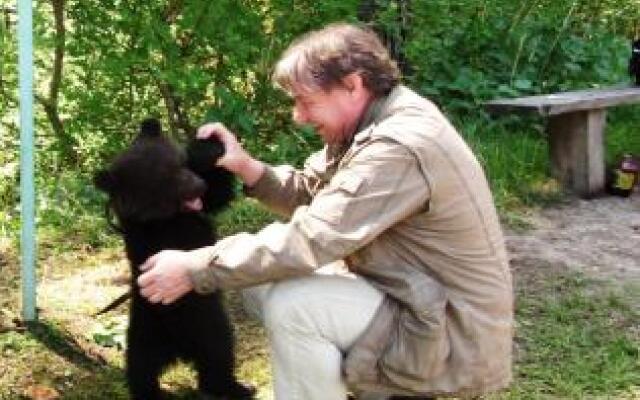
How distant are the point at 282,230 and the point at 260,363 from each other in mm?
1265

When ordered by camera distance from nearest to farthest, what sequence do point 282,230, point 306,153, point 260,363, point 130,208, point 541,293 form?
point 282,230 → point 130,208 → point 260,363 → point 541,293 → point 306,153

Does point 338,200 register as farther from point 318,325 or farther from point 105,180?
point 105,180

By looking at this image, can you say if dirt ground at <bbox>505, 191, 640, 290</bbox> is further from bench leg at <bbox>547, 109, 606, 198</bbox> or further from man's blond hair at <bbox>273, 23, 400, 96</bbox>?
man's blond hair at <bbox>273, 23, 400, 96</bbox>

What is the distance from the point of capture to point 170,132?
5840mm

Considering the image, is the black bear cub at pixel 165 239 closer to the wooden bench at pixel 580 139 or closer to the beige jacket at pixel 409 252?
the beige jacket at pixel 409 252

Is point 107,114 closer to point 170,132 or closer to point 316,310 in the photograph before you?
point 170,132

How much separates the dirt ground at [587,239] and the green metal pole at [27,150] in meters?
2.42

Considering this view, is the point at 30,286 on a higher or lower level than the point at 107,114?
lower

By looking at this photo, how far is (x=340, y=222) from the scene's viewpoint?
107 inches

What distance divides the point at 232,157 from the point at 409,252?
2.74 ft

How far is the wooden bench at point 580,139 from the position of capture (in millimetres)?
6441

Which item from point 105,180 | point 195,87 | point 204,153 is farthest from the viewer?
point 195,87

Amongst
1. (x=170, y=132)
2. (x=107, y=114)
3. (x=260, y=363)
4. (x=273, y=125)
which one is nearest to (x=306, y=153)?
(x=273, y=125)

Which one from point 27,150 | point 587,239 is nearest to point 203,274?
point 27,150
